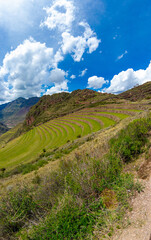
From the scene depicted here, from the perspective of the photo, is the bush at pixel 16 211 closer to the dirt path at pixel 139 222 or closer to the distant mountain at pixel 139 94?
the dirt path at pixel 139 222

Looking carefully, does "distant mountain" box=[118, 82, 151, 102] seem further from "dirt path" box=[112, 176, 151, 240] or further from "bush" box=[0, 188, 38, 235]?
"bush" box=[0, 188, 38, 235]

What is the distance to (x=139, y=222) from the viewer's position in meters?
Result: 2.62

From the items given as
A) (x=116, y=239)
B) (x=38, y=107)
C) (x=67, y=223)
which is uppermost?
(x=38, y=107)

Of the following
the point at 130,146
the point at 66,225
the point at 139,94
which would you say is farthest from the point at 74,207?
the point at 139,94

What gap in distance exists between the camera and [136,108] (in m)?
32.0

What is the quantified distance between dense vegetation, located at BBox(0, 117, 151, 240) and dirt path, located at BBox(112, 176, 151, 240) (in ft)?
0.64

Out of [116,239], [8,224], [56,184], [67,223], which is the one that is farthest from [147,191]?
[8,224]

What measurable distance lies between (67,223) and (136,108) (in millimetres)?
36031

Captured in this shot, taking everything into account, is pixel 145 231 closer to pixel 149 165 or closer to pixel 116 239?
pixel 116 239

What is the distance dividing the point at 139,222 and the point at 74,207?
177cm

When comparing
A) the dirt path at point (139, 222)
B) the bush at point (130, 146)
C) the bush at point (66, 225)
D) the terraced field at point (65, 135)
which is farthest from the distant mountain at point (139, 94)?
the bush at point (66, 225)

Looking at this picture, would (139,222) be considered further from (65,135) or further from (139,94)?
(139,94)

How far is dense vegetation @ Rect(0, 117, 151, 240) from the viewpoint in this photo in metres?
2.74

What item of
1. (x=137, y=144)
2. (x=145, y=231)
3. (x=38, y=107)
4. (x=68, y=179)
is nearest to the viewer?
(x=145, y=231)
